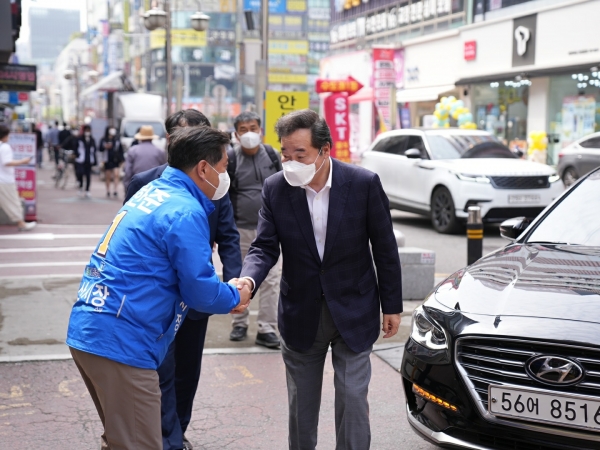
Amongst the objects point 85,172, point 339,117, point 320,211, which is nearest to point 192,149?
point 320,211

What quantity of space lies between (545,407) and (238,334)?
3789 millimetres

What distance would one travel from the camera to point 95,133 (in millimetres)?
37531

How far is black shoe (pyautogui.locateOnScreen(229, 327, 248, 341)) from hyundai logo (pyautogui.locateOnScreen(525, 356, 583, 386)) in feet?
12.1

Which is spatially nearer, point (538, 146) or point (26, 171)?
point (26, 171)

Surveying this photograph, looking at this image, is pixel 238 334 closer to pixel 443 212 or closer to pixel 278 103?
pixel 278 103

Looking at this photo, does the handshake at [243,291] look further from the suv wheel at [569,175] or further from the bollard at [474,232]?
the suv wheel at [569,175]

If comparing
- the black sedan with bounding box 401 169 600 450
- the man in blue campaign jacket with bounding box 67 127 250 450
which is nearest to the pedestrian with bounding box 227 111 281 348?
the black sedan with bounding box 401 169 600 450

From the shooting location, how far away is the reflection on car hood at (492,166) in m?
13.6

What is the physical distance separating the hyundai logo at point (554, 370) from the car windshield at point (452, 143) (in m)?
11.3

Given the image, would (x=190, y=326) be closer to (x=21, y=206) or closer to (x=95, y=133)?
(x=21, y=206)

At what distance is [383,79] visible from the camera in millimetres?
35375

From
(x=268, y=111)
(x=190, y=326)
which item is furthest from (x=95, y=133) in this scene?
(x=190, y=326)

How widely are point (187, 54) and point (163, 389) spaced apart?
80862mm

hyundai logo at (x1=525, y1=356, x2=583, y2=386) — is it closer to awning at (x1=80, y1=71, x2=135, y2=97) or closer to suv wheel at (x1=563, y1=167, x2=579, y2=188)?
suv wheel at (x1=563, y1=167, x2=579, y2=188)
